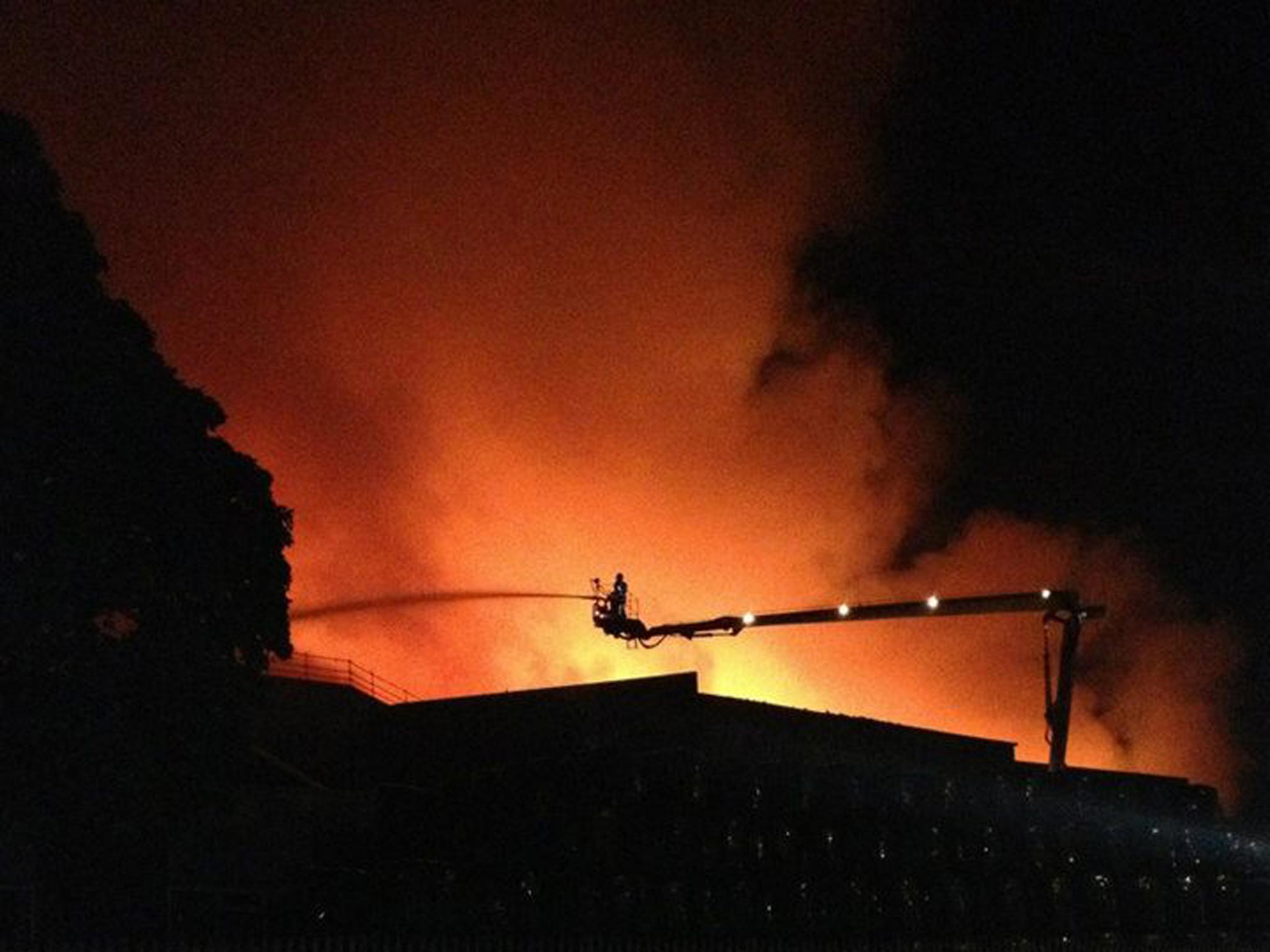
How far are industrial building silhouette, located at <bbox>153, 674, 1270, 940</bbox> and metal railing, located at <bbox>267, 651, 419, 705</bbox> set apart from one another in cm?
494

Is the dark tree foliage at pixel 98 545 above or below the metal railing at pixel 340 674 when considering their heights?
below

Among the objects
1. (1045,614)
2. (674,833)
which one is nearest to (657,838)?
(674,833)

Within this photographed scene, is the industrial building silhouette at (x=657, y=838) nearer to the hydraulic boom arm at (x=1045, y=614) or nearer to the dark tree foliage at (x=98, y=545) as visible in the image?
the dark tree foliage at (x=98, y=545)

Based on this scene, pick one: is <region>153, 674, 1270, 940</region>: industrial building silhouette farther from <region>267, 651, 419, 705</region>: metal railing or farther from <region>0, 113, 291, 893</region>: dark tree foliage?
<region>0, 113, 291, 893</region>: dark tree foliage

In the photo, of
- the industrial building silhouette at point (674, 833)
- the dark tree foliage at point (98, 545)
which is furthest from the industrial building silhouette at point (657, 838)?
the dark tree foliage at point (98, 545)

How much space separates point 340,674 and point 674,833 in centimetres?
2515

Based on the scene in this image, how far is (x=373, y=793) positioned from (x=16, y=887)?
29.6 feet

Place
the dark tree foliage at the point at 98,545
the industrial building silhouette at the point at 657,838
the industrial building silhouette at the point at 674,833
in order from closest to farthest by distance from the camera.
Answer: the dark tree foliage at the point at 98,545 → the industrial building silhouette at the point at 657,838 → the industrial building silhouette at the point at 674,833

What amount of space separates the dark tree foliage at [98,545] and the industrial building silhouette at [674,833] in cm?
684

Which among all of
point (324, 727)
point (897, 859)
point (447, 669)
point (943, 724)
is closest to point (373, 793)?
point (324, 727)

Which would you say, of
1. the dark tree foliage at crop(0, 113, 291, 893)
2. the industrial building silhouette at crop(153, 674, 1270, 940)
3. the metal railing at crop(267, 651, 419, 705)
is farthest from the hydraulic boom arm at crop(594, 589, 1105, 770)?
the dark tree foliage at crop(0, 113, 291, 893)

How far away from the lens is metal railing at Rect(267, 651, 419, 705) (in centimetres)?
4672

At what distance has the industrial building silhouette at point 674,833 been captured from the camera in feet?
101

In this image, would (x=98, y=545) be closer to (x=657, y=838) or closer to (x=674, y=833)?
(x=657, y=838)
